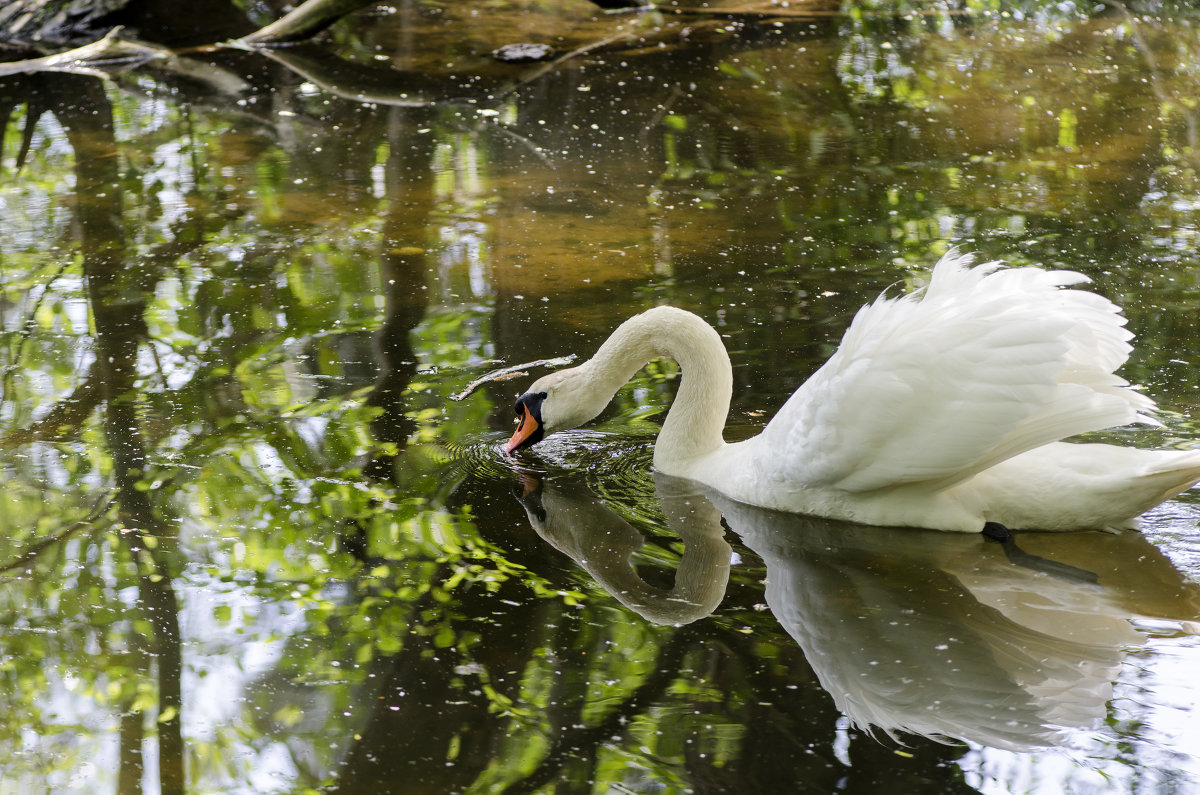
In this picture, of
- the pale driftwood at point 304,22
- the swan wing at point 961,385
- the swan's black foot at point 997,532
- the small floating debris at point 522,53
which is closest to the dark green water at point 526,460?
the swan's black foot at point 997,532

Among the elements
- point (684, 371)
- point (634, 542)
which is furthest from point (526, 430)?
point (634, 542)

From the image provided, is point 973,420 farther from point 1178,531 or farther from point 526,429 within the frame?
point 526,429

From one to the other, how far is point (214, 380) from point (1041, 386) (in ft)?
13.5

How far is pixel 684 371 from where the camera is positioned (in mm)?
5875

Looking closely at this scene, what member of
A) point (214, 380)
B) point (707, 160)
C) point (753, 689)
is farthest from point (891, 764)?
point (707, 160)

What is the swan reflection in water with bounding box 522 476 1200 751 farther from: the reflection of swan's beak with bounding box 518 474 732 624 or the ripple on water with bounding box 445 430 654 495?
the ripple on water with bounding box 445 430 654 495

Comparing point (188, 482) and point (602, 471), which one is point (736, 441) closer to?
point (602, 471)

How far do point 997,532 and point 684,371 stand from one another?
5.07ft

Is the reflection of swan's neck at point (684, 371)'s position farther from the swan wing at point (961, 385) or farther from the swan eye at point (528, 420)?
the swan wing at point (961, 385)

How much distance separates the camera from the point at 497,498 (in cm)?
564

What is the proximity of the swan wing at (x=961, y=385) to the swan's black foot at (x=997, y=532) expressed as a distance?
0.24 m

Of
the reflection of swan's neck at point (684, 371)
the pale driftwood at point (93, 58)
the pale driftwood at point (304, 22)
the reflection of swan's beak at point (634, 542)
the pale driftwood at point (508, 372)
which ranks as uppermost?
the pale driftwood at point (304, 22)

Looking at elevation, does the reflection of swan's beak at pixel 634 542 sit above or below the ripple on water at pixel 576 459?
below

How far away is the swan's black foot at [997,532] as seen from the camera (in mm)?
5000
